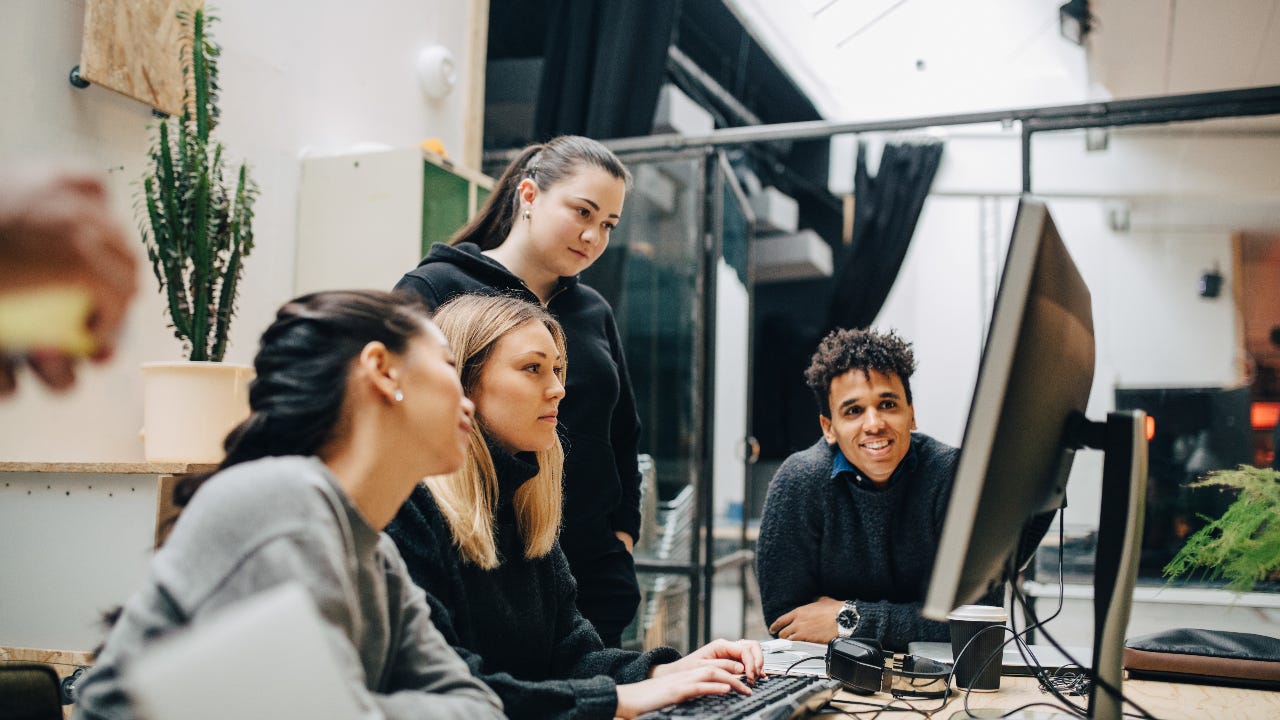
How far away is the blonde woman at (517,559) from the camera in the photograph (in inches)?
43.4

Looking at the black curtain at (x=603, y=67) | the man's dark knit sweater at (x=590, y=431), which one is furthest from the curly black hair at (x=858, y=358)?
→ the black curtain at (x=603, y=67)

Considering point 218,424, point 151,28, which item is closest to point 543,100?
point 151,28

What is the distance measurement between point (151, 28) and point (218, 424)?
96cm

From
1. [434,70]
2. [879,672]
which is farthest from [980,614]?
[434,70]

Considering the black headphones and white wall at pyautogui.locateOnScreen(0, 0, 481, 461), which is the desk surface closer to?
the black headphones

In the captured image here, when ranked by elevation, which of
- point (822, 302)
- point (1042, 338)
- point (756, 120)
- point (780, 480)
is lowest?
point (780, 480)

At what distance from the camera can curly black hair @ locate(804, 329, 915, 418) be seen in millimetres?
2059

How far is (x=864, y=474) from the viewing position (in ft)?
6.72

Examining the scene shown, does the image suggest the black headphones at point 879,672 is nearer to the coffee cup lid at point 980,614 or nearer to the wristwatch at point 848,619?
the coffee cup lid at point 980,614

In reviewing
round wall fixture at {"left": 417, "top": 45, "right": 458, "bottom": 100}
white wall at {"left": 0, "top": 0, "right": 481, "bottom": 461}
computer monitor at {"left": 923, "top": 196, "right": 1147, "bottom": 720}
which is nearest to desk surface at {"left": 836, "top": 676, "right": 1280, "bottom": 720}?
computer monitor at {"left": 923, "top": 196, "right": 1147, "bottom": 720}

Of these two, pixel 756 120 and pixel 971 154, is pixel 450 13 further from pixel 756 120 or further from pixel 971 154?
pixel 971 154

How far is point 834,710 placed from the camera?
3.90ft

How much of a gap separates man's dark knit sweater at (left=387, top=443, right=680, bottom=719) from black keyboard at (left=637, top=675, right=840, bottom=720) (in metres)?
0.09

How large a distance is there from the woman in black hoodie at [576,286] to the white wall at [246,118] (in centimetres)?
85
